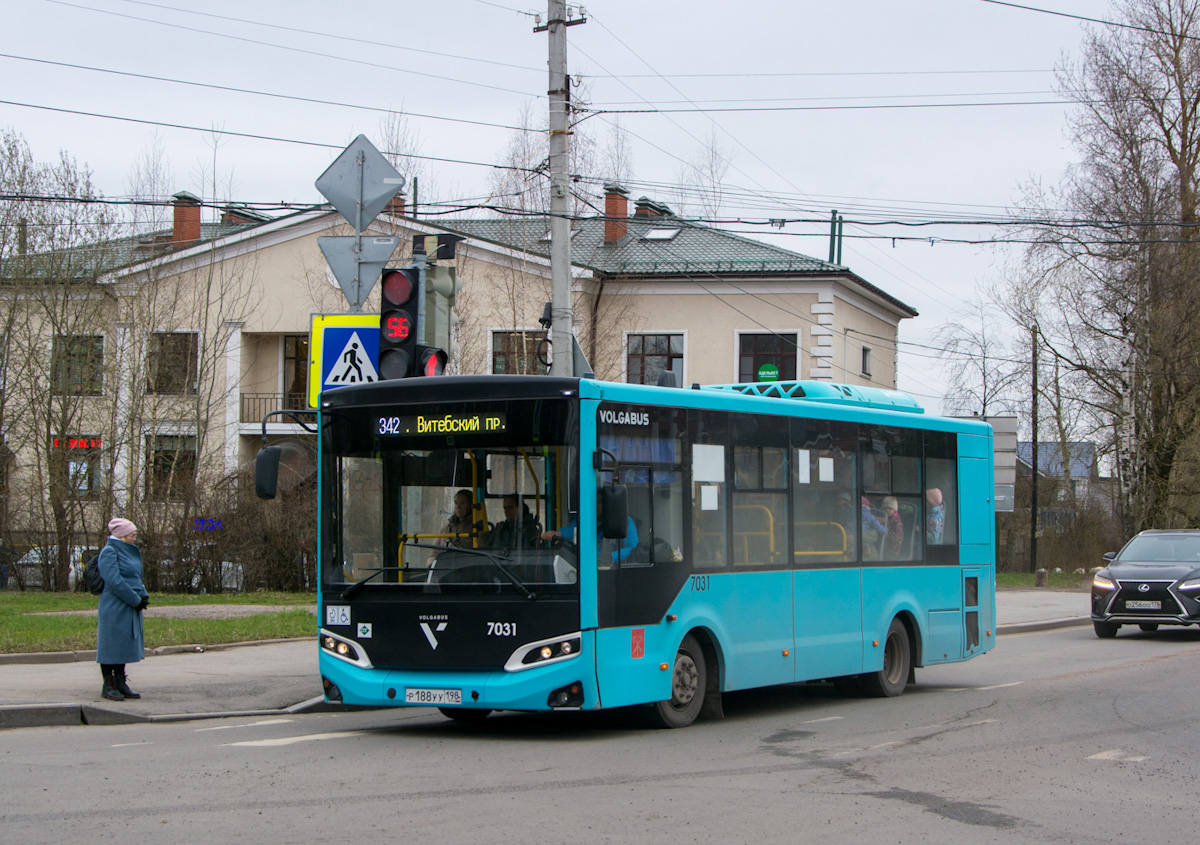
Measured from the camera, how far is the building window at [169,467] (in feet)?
96.0

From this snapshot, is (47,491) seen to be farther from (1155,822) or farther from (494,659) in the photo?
(1155,822)

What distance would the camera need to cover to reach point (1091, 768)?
360 inches

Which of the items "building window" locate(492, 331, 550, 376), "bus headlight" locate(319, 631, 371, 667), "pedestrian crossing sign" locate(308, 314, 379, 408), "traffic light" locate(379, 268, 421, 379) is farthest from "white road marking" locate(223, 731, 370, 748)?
"building window" locate(492, 331, 550, 376)

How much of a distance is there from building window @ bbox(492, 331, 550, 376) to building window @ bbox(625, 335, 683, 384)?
4800 millimetres

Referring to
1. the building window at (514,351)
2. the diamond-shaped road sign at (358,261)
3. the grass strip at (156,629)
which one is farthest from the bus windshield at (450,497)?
the building window at (514,351)

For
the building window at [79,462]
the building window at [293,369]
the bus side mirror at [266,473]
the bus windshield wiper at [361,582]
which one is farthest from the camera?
the building window at [293,369]

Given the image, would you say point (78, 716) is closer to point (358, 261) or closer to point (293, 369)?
point (358, 261)

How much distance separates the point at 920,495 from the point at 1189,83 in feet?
114

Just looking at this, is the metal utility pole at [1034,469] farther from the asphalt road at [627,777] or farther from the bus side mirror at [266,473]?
the bus side mirror at [266,473]

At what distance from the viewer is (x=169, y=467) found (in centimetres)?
3216

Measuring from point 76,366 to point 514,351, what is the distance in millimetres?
11321

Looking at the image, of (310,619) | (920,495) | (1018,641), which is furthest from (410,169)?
(920,495)

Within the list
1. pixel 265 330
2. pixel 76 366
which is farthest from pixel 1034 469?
pixel 76 366

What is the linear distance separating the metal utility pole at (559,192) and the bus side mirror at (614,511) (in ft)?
20.3
